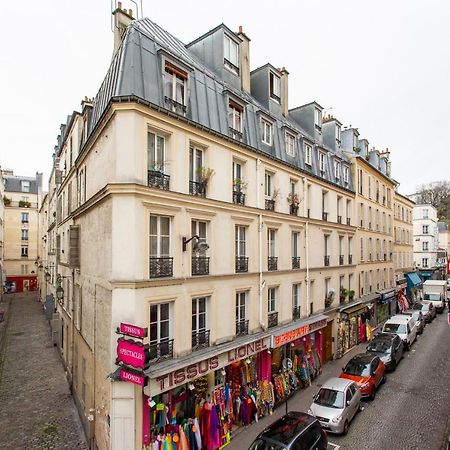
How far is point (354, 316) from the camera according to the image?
75.3 ft

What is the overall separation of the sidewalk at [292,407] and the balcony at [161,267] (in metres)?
6.37

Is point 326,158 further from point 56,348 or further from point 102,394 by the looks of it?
point 56,348

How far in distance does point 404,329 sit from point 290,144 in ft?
48.8

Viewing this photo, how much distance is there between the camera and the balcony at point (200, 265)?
37.0 ft

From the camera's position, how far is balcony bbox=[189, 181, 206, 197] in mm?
11477

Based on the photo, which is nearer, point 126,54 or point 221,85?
point 126,54

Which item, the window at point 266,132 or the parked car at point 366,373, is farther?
the window at point 266,132

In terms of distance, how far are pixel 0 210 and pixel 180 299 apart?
41445 millimetres

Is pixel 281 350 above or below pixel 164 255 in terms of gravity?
below

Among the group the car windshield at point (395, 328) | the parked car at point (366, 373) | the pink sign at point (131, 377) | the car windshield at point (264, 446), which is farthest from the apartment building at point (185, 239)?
the car windshield at point (395, 328)

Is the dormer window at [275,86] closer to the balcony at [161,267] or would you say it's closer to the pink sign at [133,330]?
the balcony at [161,267]

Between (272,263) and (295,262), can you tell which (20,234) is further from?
(272,263)

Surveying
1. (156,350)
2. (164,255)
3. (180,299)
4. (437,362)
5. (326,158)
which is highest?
(326,158)

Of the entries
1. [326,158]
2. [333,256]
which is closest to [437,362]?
[333,256]
